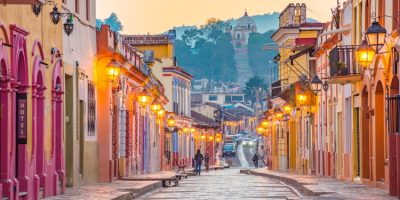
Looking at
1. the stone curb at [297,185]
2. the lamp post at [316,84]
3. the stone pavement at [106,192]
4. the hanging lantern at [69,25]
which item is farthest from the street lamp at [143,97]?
the hanging lantern at [69,25]

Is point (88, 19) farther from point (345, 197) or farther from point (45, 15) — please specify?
point (345, 197)

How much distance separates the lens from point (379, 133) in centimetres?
3278

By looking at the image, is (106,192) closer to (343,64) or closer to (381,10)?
(381,10)

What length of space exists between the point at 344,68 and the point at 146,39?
48.7m

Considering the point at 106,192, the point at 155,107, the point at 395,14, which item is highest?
the point at 395,14

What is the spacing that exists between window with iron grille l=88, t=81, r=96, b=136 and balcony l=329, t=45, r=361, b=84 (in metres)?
7.05

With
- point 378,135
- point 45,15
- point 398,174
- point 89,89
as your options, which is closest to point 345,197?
point 398,174

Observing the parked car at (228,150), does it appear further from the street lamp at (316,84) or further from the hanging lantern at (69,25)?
the hanging lantern at (69,25)

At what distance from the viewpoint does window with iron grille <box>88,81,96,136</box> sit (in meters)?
35.8

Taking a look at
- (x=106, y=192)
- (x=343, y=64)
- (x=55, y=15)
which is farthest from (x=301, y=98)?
(x=55, y=15)

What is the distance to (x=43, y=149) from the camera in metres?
27.5

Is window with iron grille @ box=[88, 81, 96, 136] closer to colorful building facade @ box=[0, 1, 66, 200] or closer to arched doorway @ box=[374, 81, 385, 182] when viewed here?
colorful building facade @ box=[0, 1, 66, 200]

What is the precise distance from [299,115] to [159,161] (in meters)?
8.59

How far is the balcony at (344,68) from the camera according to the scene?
3603 centimetres
